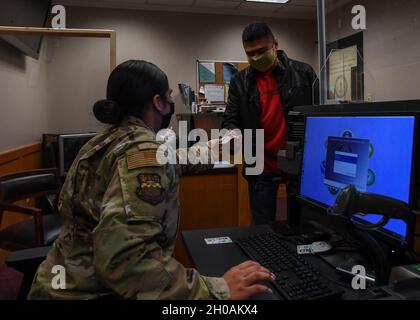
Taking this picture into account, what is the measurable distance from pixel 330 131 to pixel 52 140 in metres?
3.45

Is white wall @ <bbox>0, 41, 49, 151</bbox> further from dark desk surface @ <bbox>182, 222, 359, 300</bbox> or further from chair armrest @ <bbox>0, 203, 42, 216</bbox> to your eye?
dark desk surface @ <bbox>182, 222, 359, 300</bbox>

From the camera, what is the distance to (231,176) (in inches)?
91.6

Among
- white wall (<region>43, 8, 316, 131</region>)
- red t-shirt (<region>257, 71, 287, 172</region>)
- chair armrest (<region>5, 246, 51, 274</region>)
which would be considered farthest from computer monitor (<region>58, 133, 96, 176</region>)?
chair armrest (<region>5, 246, 51, 274</region>)

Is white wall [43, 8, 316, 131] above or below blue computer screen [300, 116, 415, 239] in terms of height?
above

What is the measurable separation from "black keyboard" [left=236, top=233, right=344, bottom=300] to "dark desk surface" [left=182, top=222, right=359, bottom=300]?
32 mm

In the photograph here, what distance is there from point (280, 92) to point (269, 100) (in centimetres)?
7

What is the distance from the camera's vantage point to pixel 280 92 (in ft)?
6.10

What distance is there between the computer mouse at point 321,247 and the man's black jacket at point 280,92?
923 mm

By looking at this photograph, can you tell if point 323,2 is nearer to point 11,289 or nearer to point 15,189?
point 15,189

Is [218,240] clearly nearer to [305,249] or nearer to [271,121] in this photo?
[305,249]

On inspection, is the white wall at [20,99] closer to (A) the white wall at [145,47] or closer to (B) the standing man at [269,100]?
(A) the white wall at [145,47]

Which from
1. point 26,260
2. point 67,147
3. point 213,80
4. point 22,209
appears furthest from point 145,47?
point 26,260

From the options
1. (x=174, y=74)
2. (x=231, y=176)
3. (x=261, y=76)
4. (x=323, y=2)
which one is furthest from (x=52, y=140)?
(x=323, y=2)

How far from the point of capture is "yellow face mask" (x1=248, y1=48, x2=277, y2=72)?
1.79 metres
